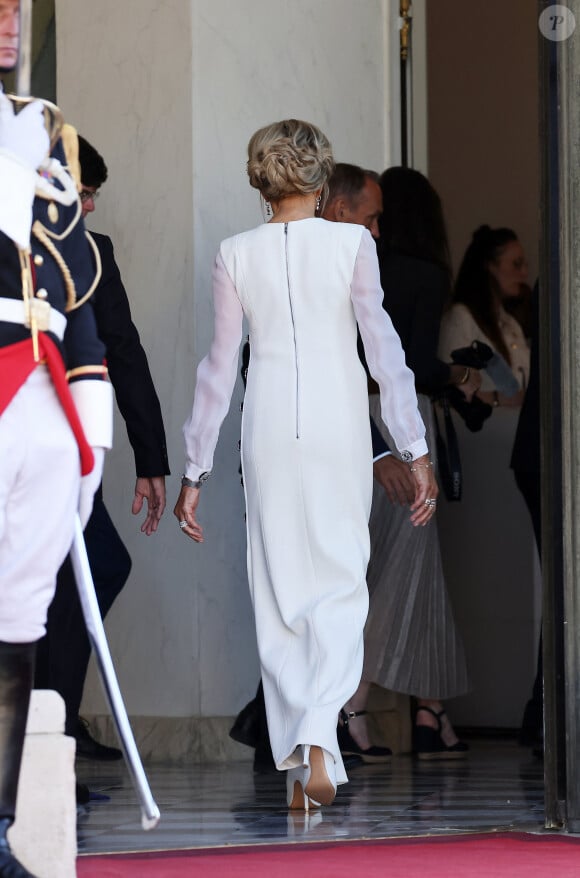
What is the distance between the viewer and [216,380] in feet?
16.1

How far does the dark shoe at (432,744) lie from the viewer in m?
6.23

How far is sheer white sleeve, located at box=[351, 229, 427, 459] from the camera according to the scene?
4.79 metres

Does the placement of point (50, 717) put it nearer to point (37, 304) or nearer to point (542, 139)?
point (37, 304)

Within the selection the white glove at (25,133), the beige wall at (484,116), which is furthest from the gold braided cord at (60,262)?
the beige wall at (484,116)

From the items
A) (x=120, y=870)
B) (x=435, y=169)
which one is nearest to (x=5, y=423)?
(x=120, y=870)

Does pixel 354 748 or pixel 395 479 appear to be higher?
pixel 395 479

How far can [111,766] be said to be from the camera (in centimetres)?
615

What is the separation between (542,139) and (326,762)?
1.72 metres

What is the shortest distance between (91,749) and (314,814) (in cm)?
187

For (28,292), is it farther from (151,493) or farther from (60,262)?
(151,493)

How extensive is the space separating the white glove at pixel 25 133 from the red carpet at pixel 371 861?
137cm

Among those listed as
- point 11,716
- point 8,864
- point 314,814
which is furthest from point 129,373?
point 8,864

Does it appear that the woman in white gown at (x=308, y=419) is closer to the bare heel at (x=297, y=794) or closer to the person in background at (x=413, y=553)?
the bare heel at (x=297, y=794)

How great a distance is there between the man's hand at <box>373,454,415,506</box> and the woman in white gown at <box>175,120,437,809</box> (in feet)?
2.45
